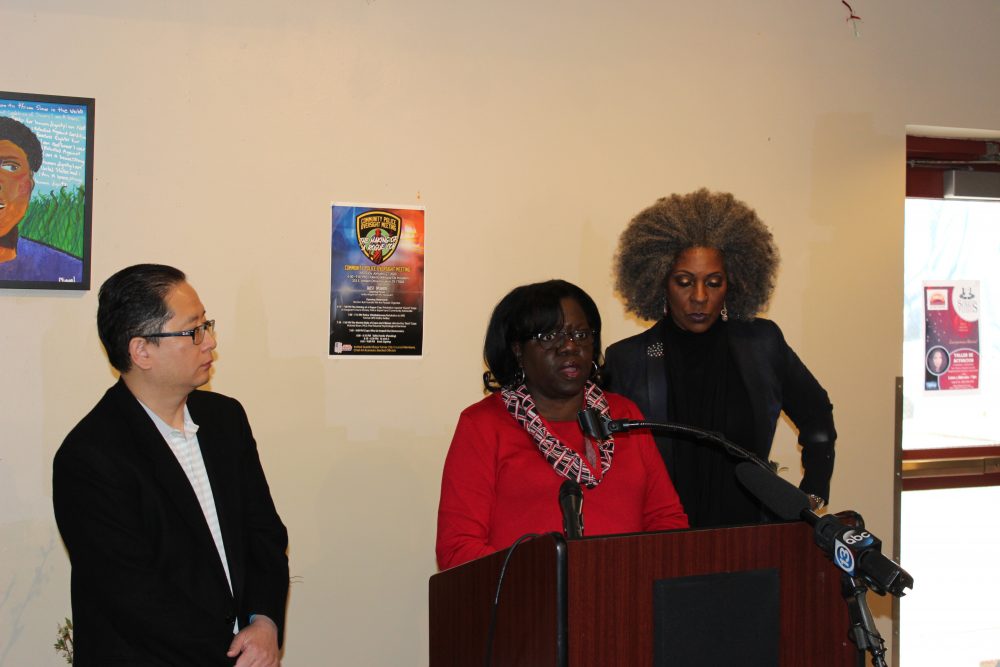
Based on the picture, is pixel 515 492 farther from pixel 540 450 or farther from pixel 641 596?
pixel 641 596

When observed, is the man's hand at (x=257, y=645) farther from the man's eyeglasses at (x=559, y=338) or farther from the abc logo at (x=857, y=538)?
the abc logo at (x=857, y=538)

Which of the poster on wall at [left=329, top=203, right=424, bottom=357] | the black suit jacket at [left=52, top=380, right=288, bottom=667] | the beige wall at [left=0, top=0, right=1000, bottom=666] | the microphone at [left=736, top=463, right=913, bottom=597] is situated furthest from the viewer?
the poster on wall at [left=329, top=203, right=424, bottom=357]

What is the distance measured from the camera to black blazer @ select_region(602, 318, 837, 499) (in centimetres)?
274

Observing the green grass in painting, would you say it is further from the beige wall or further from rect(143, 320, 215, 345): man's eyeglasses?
rect(143, 320, 215, 345): man's eyeglasses

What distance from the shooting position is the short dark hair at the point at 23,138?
9.55 feet

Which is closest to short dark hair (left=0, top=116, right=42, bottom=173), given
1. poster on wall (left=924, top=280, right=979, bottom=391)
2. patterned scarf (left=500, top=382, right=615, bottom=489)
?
patterned scarf (left=500, top=382, right=615, bottom=489)

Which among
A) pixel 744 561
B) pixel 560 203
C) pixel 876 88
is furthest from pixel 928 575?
pixel 744 561

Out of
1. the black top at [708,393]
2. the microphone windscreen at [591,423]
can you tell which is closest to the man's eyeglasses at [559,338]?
the black top at [708,393]

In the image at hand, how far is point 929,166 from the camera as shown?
4.17 metres

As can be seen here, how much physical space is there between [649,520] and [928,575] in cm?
258

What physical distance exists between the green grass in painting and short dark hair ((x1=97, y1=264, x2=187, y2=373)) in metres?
0.94

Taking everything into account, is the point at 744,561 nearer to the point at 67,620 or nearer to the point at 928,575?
the point at 67,620

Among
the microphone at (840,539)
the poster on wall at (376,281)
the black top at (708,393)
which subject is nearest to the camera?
the microphone at (840,539)

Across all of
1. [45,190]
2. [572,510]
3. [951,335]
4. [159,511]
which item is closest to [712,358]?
[572,510]
